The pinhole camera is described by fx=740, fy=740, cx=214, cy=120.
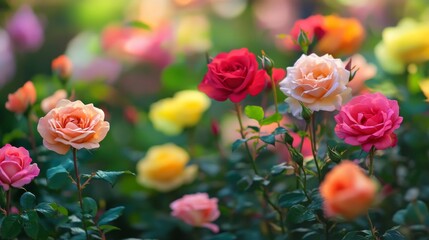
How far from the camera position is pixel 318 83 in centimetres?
117

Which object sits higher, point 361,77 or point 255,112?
point 255,112

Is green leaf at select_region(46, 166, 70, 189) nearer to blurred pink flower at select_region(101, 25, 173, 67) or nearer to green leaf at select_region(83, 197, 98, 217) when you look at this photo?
green leaf at select_region(83, 197, 98, 217)

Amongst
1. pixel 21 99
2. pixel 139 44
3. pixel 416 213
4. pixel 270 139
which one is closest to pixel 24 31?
pixel 139 44

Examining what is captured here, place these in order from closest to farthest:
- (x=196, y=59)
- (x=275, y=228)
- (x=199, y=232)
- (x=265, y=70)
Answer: (x=265, y=70), (x=275, y=228), (x=199, y=232), (x=196, y=59)

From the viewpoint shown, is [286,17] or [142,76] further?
[286,17]

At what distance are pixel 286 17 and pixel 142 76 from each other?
706mm

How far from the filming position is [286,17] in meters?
2.87

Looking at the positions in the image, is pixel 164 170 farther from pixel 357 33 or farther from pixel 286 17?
pixel 286 17

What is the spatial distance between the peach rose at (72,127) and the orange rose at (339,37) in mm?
568

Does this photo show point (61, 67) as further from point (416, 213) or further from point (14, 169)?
point (416, 213)

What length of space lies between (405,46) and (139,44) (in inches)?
35.3

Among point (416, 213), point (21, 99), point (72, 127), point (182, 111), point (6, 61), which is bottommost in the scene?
point (6, 61)

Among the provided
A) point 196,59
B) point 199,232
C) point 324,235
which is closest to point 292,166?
point 324,235

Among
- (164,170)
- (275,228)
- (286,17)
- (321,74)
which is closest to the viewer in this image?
(321,74)
